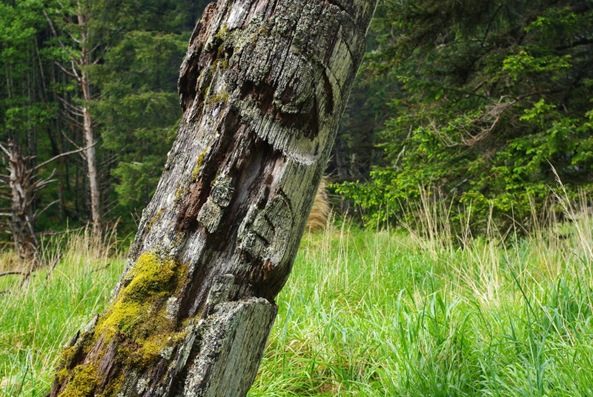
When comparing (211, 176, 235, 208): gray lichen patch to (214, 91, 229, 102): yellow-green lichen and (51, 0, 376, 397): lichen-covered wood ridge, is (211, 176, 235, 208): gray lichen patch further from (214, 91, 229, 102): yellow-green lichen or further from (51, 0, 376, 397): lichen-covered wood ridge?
(214, 91, 229, 102): yellow-green lichen

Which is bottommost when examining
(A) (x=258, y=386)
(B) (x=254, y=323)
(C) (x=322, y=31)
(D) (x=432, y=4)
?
(A) (x=258, y=386)

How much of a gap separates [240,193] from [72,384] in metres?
0.74

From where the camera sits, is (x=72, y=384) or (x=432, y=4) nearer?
(x=72, y=384)

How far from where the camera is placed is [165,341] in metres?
1.15

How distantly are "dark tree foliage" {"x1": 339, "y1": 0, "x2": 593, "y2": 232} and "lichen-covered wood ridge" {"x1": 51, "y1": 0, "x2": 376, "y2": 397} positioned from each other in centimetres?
365

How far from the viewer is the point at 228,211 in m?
1.24

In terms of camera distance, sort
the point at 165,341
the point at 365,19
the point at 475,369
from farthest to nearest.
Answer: the point at 475,369
the point at 365,19
the point at 165,341

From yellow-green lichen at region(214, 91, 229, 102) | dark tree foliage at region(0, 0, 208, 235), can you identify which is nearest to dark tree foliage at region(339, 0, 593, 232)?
yellow-green lichen at region(214, 91, 229, 102)

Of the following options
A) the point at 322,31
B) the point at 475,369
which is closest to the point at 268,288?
the point at 322,31

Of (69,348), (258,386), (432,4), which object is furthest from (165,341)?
(432,4)

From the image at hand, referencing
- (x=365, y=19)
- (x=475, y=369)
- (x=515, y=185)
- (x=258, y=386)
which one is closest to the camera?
(x=365, y=19)

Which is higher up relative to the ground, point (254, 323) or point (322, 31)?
point (322, 31)

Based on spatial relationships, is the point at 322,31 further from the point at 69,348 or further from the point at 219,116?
the point at 69,348

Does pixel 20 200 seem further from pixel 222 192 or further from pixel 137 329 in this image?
pixel 222 192
